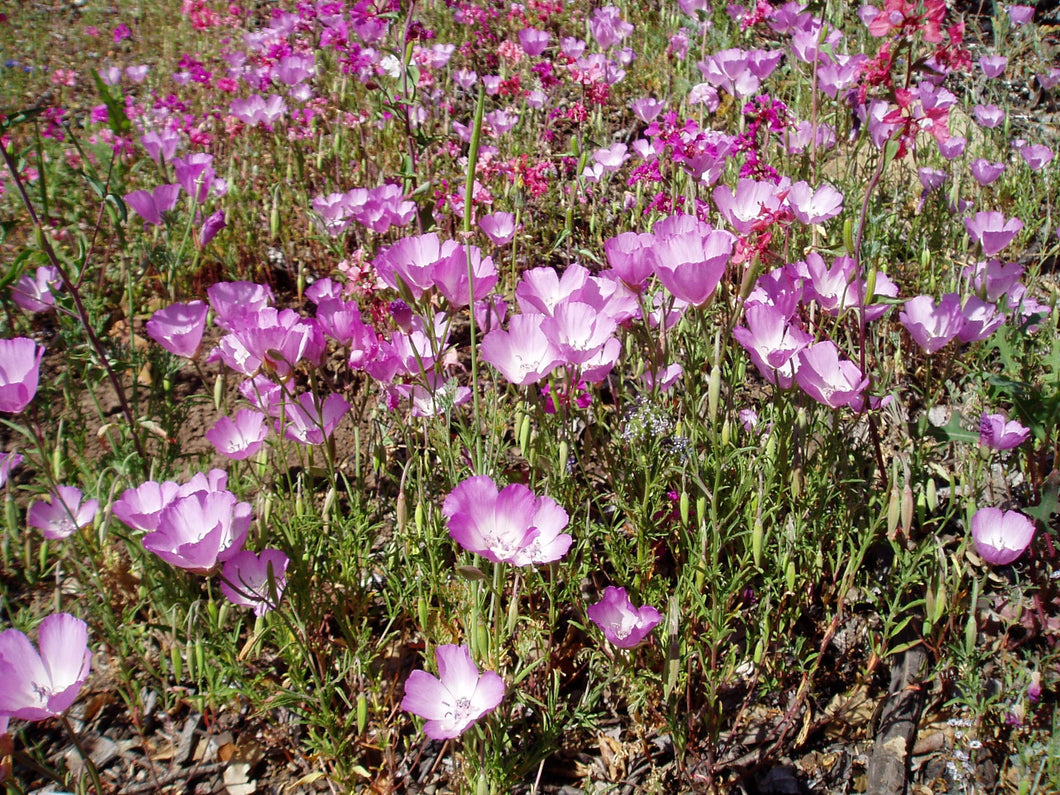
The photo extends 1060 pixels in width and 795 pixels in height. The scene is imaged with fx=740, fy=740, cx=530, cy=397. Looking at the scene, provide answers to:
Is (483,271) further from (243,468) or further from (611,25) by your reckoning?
(611,25)

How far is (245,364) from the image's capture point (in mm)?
2057

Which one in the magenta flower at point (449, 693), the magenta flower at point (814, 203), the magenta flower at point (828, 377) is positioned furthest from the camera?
the magenta flower at point (814, 203)

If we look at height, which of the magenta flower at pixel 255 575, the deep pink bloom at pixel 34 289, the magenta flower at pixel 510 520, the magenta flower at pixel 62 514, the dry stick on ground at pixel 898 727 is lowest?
the dry stick on ground at pixel 898 727

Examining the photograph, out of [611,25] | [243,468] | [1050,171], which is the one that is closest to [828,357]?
[243,468]

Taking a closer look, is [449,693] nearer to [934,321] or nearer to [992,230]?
[934,321]

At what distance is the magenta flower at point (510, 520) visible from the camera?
155cm

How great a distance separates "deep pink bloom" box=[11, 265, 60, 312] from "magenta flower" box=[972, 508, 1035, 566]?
116 inches

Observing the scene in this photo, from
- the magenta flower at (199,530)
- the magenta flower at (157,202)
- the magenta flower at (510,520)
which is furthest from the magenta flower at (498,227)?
the magenta flower at (157,202)

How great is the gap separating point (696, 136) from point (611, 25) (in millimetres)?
2892

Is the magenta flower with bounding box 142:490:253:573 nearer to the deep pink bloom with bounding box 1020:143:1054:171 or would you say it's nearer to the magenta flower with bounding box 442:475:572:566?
the magenta flower with bounding box 442:475:572:566

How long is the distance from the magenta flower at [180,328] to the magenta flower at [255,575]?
642 mm

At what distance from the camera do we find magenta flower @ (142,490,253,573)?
1.56 meters

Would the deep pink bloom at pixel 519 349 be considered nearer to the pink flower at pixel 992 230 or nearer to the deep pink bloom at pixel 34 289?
the deep pink bloom at pixel 34 289

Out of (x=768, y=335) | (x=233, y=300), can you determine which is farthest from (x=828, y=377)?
(x=233, y=300)
